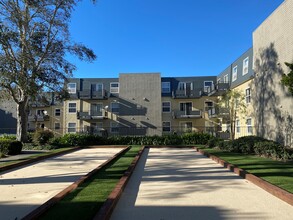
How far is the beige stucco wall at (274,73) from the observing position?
18.4 metres

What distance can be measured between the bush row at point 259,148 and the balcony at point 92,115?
945 inches

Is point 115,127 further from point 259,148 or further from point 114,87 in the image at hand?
point 259,148

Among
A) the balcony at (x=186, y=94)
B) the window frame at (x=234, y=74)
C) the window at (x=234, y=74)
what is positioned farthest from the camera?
the balcony at (x=186, y=94)

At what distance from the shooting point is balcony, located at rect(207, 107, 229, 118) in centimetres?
3187

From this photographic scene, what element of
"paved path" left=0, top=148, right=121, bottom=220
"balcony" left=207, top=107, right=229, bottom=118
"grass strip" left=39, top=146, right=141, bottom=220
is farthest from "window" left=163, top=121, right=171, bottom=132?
"grass strip" left=39, top=146, right=141, bottom=220

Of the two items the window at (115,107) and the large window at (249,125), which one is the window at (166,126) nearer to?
the window at (115,107)

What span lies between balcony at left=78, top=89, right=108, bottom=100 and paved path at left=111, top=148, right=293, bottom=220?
34.0 metres

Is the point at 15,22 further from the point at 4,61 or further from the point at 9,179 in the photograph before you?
the point at 9,179

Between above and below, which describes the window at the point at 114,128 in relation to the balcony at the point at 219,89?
below

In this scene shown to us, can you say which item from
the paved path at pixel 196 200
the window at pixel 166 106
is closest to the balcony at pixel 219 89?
the window at pixel 166 106

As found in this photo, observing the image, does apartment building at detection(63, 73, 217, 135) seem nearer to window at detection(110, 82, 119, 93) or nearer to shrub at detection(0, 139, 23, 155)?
window at detection(110, 82, 119, 93)

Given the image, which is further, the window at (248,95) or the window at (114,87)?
the window at (114,87)

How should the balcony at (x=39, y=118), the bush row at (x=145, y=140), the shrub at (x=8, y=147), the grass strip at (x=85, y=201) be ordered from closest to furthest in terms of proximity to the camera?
the grass strip at (x=85, y=201) → the shrub at (x=8, y=147) → the bush row at (x=145, y=140) → the balcony at (x=39, y=118)

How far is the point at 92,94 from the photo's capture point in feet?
143
